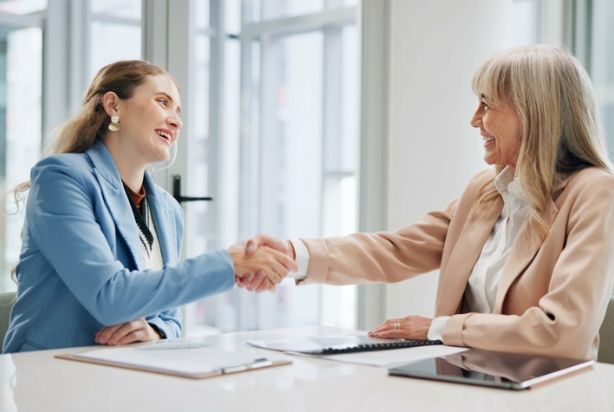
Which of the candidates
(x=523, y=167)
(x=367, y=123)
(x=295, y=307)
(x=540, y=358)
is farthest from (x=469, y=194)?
(x=295, y=307)

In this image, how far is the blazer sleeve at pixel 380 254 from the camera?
2117mm

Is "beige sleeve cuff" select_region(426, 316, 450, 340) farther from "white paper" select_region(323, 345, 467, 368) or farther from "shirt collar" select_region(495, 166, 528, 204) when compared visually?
"shirt collar" select_region(495, 166, 528, 204)

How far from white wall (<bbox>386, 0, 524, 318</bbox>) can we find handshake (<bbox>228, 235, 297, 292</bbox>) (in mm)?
1836

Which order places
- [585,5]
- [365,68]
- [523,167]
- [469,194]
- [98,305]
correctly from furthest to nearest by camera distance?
[585,5], [365,68], [469,194], [523,167], [98,305]

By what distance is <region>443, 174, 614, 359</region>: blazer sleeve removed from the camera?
1683mm

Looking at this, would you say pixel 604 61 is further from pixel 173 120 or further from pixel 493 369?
pixel 493 369

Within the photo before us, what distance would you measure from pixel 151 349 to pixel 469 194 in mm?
944

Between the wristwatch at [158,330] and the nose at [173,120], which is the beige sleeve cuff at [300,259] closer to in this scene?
the wristwatch at [158,330]

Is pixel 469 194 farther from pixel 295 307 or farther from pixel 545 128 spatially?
pixel 295 307

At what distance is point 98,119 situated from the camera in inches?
85.7

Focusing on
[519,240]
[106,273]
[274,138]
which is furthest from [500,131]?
[274,138]

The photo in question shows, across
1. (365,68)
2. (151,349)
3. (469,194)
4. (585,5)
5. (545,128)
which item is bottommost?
(151,349)

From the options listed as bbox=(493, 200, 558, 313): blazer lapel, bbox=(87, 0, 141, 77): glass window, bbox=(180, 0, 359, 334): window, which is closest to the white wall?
bbox=(180, 0, 359, 334): window

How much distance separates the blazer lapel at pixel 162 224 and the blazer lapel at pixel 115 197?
0.14 metres
